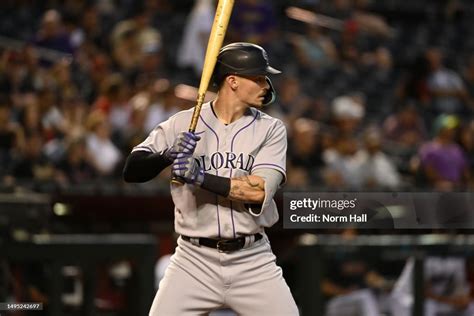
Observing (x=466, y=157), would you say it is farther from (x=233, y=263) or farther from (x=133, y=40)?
(x=233, y=263)

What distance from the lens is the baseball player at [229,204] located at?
14.6 feet

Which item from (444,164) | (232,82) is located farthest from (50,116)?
(232,82)

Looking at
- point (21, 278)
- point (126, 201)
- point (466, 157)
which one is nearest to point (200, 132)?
point (21, 278)

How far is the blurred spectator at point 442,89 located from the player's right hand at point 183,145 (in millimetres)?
9342

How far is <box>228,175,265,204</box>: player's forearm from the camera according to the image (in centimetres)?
434

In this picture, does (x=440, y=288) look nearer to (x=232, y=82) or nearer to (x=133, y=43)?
(x=232, y=82)

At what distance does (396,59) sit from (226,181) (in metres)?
10.5

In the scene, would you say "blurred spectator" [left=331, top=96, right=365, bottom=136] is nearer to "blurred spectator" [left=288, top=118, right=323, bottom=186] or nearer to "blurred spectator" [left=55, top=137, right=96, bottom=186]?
"blurred spectator" [left=288, top=118, right=323, bottom=186]

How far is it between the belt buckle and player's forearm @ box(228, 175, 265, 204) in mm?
219

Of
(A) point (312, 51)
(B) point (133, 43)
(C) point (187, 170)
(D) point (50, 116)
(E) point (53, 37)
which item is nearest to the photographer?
(C) point (187, 170)

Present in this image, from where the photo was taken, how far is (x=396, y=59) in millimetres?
14531

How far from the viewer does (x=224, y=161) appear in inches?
178

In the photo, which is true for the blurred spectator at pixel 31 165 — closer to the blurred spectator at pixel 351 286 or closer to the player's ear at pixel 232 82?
the blurred spectator at pixel 351 286

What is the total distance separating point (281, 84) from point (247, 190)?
24.6ft
